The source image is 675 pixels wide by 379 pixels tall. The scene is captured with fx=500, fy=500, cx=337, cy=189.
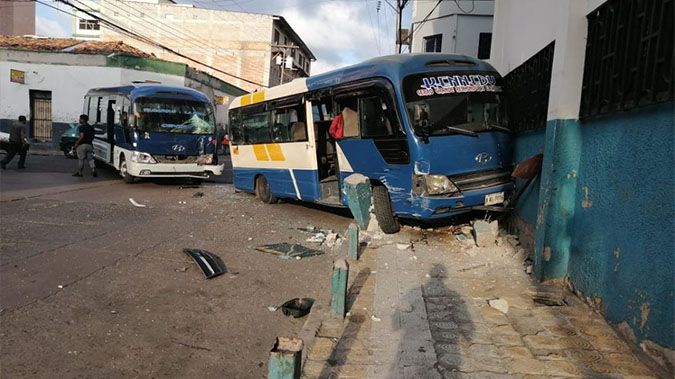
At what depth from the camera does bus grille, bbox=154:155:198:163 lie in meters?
13.4

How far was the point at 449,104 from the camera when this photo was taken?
284 inches

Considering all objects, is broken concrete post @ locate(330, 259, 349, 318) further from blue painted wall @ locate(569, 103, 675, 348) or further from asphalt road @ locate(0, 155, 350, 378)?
blue painted wall @ locate(569, 103, 675, 348)

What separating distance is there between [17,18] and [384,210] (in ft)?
165

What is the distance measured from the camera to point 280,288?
18.5 ft

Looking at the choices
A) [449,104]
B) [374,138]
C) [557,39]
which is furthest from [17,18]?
[557,39]

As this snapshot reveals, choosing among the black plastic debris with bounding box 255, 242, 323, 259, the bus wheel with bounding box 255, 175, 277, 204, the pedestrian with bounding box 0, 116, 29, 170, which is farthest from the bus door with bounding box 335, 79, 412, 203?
the pedestrian with bounding box 0, 116, 29, 170

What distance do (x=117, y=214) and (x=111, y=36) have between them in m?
34.9

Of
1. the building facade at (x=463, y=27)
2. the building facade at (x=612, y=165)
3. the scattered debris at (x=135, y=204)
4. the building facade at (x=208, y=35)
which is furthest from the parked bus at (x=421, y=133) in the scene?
the building facade at (x=208, y=35)

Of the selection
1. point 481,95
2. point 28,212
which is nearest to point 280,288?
point 481,95

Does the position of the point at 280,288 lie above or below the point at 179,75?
below

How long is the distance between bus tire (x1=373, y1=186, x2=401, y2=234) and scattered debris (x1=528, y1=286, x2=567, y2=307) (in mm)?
2986

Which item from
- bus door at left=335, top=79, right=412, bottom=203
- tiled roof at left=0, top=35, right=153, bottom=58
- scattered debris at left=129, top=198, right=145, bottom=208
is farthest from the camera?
tiled roof at left=0, top=35, right=153, bottom=58

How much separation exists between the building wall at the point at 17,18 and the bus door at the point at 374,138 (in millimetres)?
44753

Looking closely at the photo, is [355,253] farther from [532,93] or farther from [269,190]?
[269,190]
